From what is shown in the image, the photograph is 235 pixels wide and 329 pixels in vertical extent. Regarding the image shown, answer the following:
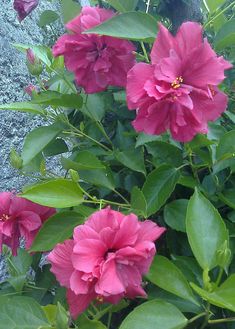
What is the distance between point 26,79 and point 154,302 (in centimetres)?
119

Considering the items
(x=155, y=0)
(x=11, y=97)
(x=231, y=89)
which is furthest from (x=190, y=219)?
(x=11, y=97)

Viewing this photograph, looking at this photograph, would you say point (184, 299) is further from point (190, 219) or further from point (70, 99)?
point (70, 99)

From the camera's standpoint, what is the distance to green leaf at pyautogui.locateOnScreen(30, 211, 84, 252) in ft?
2.64

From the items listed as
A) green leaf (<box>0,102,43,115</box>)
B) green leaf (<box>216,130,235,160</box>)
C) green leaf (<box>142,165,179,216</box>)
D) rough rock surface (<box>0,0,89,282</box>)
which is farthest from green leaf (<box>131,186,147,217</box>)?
rough rock surface (<box>0,0,89,282</box>)

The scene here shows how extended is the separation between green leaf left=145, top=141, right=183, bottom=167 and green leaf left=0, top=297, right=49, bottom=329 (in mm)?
285

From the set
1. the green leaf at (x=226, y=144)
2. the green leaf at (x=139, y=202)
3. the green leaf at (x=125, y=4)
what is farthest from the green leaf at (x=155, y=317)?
the green leaf at (x=125, y=4)

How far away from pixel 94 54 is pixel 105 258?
1.09 ft

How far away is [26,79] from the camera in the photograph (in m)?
1.75

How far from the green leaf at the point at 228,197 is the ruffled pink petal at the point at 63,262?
0.26 m

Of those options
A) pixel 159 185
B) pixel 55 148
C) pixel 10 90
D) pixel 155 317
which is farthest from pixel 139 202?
pixel 10 90

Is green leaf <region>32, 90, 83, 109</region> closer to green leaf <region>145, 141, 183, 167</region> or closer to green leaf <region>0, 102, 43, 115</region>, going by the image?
green leaf <region>0, 102, 43, 115</region>

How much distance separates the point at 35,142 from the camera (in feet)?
2.99

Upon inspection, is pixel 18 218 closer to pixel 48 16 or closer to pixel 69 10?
pixel 69 10

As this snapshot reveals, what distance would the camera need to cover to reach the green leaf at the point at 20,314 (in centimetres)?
75
